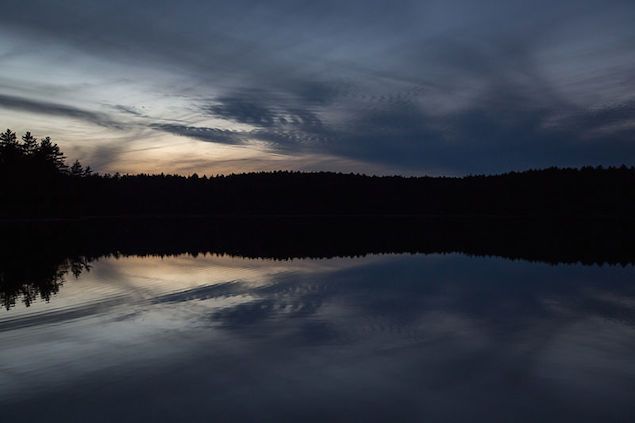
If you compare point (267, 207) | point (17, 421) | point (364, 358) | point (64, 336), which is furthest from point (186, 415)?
point (267, 207)

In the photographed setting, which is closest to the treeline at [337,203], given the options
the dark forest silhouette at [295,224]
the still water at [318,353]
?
the dark forest silhouette at [295,224]

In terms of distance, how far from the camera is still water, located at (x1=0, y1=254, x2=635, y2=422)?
29.1 feet

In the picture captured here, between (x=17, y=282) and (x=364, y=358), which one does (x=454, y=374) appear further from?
(x=17, y=282)

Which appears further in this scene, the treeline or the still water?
the treeline

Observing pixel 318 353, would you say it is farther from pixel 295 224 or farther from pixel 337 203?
pixel 337 203

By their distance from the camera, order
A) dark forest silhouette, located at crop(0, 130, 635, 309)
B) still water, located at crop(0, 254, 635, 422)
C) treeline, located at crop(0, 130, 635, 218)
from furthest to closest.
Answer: treeline, located at crop(0, 130, 635, 218) < dark forest silhouette, located at crop(0, 130, 635, 309) < still water, located at crop(0, 254, 635, 422)

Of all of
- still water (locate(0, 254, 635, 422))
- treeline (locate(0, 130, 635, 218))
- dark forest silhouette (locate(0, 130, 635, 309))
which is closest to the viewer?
still water (locate(0, 254, 635, 422))

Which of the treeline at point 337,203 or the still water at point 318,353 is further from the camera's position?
the treeline at point 337,203

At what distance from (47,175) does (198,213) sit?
86.4 m

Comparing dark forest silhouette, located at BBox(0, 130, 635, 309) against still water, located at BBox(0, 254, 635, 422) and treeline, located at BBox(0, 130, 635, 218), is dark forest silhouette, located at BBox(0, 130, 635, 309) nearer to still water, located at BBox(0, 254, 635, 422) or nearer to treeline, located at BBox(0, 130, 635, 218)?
treeline, located at BBox(0, 130, 635, 218)

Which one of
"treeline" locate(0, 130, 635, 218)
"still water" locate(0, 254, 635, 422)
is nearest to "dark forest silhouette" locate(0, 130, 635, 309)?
"treeline" locate(0, 130, 635, 218)

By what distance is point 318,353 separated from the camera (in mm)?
12094

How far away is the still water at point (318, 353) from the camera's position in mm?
8859

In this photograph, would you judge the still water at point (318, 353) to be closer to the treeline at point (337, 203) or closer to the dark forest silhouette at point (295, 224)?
the dark forest silhouette at point (295, 224)
